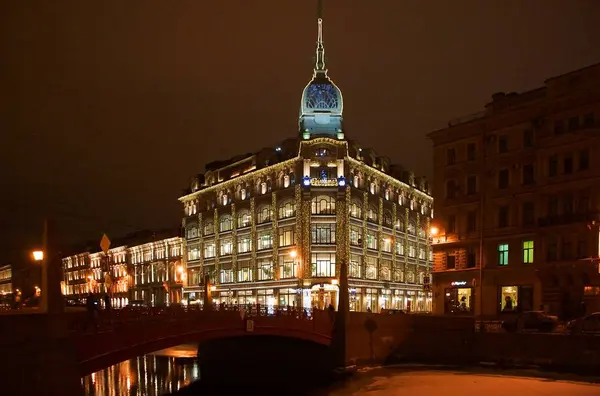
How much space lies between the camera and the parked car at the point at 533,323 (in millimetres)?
47875

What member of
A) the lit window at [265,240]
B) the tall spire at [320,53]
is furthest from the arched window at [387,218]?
the tall spire at [320,53]

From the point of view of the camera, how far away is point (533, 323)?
4859cm

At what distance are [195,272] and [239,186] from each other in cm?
1867

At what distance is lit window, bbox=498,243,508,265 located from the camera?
191 feet

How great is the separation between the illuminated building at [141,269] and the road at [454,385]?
208 ft

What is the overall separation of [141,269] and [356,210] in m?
54.0

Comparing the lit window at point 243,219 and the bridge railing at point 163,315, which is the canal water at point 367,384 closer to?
the bridge railing at point 163,315

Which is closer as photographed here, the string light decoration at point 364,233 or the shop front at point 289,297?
the shop front at point 289,297

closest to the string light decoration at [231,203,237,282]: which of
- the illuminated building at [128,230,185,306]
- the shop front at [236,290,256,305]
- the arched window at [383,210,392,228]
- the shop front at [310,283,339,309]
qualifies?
the shop front at [236,290,256,305]

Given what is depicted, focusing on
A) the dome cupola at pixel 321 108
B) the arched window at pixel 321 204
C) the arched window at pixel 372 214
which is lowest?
the arched window at pixel 372 214

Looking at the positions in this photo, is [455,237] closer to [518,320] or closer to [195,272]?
[518,320]

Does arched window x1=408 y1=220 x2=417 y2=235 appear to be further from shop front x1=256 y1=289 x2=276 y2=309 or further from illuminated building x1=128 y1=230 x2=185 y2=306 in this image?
illuminated building x1=128 y1=230 x2=185 y2=306

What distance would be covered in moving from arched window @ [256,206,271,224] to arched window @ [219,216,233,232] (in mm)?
7142

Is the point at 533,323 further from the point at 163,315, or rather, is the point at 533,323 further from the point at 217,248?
the point at 217,248
